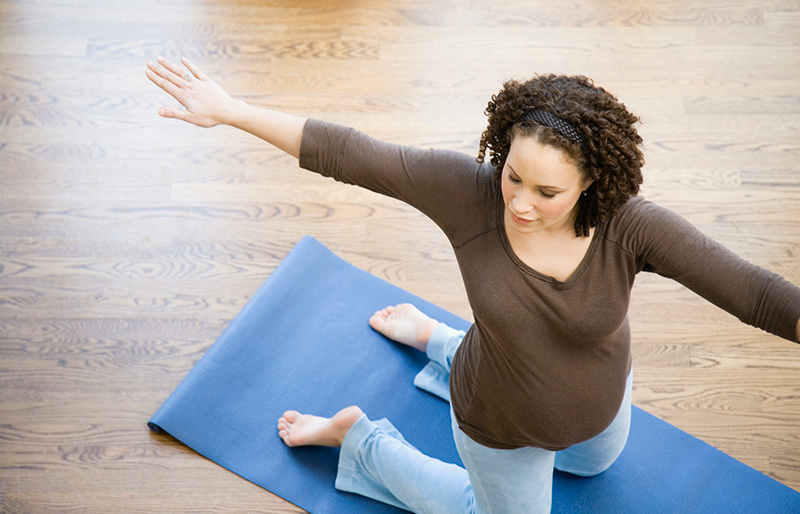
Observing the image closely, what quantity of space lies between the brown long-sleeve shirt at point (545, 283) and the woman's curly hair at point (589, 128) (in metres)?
0.09

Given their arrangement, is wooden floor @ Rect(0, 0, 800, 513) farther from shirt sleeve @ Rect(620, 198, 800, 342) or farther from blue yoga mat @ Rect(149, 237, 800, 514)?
shirt sleeve @ Rect(620, 198, 800, 342)

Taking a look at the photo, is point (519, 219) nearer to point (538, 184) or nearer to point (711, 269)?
point (538, 184)

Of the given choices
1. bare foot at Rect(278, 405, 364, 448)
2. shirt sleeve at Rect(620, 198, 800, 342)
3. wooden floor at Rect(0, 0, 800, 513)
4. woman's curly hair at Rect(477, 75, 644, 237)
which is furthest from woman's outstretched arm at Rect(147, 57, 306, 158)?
wooden floor at Rect(0, 0, 800, 513)

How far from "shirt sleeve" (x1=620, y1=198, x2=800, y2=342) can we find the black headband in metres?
0.19

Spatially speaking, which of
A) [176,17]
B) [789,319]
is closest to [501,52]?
[176,17]

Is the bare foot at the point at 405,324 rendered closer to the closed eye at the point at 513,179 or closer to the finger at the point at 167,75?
the closed eye at the point at 513,179

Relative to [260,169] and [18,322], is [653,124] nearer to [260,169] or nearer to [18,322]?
[260,169]

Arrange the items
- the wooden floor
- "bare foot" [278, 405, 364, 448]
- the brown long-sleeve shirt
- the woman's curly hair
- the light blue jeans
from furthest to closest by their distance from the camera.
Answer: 1. the wooden floor
2. "bare foot" [278, 405, 364, 448]
3. the light blue jeans
4. the brown long-sleeve shirt
5. the woman's curly hair

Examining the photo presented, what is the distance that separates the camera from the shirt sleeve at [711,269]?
4.04ft

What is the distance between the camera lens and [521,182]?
120cm

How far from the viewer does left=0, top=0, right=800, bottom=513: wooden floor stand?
1973 millimetres

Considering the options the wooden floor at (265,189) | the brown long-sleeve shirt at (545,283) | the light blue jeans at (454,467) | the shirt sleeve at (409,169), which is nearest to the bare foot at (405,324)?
the light blue jeans at (454,467)

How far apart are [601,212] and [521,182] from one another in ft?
0.48

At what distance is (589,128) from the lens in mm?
1129
